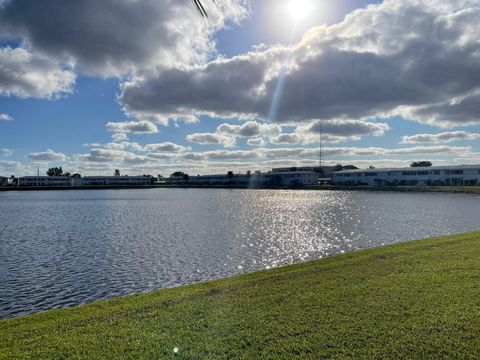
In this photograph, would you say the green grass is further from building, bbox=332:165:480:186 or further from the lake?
building, bbox=332:165:480:186

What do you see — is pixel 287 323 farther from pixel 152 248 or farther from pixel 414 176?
pixel 414 176

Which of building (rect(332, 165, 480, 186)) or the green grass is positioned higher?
building (rect(332, 165, 480, 186))

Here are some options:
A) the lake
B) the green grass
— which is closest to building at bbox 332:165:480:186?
the lake

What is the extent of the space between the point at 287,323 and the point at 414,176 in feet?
459

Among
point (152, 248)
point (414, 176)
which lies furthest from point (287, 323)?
point (414, 176)

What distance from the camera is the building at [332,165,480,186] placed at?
120250mm

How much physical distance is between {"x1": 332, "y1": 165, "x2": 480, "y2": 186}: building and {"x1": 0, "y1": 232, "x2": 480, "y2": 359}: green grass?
416 feet

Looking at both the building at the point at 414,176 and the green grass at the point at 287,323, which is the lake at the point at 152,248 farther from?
the building at the point at 414,176

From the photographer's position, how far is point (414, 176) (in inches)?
5246

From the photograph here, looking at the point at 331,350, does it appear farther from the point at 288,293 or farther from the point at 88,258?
the point at 88,258

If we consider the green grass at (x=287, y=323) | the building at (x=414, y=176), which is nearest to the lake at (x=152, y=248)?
the green grass at (x=287, y=323)

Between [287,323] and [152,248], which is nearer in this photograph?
[287,323]

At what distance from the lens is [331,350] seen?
6.74 m

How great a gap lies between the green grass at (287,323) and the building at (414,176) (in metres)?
127
